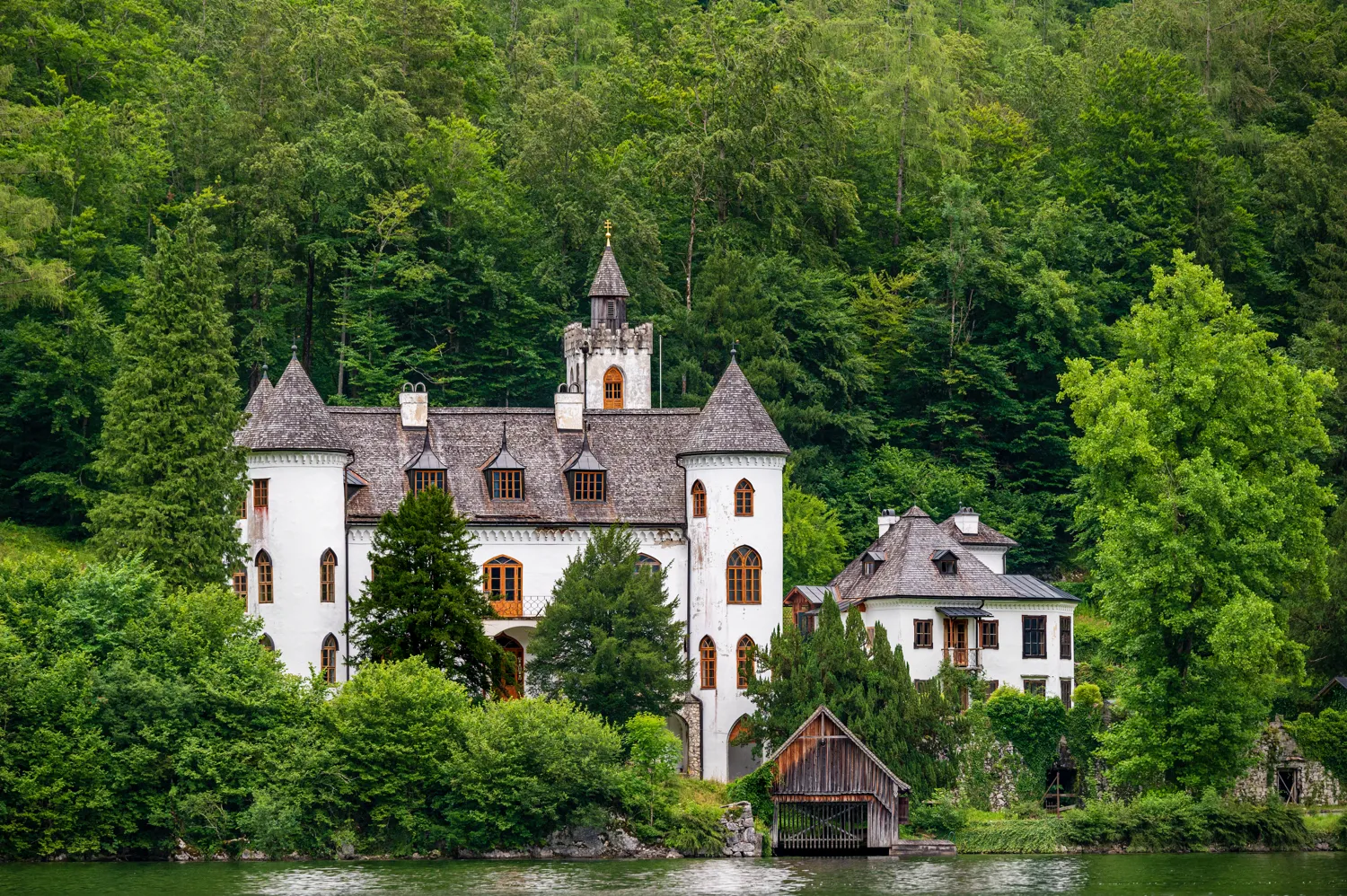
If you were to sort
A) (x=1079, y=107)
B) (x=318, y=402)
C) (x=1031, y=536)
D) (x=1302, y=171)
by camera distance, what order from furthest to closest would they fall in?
(x=1079, y=107) → (x=1302, y=171) → (x=1031, y=536) → (x=318, y=402)

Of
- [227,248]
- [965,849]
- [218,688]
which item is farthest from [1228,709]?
[227,248]

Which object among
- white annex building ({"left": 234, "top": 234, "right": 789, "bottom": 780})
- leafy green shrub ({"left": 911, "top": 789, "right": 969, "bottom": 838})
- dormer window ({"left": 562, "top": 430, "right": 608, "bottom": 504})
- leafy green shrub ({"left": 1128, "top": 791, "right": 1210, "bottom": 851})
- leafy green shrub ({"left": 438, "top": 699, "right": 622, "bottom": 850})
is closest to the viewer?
leafy green shrub ({"left": 438, "top": 699, "right": 622, "bottom": 850})

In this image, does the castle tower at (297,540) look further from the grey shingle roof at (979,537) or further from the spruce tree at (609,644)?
the grey shingle roof at (979,537)

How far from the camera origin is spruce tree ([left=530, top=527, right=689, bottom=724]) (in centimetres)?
5800

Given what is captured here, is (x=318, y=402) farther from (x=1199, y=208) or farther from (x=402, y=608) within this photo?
(x=1199, y=208)

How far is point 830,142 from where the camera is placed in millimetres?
89625

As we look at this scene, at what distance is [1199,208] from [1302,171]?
14.4ft

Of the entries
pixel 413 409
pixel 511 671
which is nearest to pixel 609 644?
pixel 511 671

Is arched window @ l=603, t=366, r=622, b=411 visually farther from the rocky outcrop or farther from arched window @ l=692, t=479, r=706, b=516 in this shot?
the rocky outcrop

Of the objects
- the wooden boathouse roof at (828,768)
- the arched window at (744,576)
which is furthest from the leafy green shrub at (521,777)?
the arched window at (744,576)

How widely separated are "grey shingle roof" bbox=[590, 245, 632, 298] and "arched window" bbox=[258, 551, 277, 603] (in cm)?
1805

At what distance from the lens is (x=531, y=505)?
6488 centimetres

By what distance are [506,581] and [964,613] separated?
550 inches

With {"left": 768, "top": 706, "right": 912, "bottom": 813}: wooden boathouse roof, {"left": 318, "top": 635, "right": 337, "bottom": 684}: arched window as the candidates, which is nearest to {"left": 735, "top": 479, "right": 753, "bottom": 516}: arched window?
{"left": 768, "top": 706, "right": 912, "bottom": 813}: wooden boathouse roof
